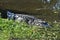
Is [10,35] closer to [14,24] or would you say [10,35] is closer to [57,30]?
[14,24]

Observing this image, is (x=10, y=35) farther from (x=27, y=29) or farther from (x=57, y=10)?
(x=57, y=10)

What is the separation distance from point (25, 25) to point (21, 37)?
103 centimetres

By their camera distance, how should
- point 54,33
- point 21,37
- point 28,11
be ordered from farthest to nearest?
point 28,11, point 54,33, point 21,37

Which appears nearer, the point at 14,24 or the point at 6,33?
the point at 6,33

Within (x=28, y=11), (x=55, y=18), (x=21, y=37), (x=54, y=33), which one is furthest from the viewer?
(x=28, y=11)

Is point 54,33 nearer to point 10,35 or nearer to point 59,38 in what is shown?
point 59,38

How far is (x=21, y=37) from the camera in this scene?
6.17 metres

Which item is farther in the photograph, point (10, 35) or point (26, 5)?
point (26, 5)

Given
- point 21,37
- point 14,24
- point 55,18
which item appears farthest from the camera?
point 55,18

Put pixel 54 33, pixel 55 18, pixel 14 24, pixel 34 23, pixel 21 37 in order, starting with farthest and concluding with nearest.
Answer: pixel 55 18, pixel 34 23, pixel 14 24, pixel 54 33, pixel 21 37

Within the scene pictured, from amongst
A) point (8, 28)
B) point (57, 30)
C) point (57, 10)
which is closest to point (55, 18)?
point (57, 10)

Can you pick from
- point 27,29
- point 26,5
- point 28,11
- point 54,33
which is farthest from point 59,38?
point 26,5

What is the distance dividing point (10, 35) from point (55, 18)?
11.1 feet

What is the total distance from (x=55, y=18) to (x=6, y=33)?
3.23 m
